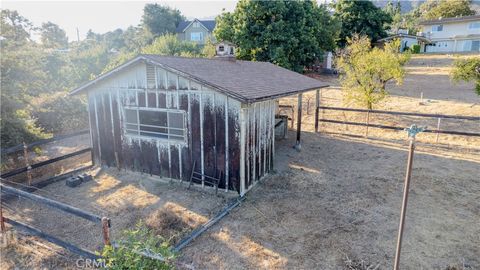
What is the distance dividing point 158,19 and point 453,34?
43.8 metres

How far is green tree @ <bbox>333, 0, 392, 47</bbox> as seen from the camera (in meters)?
34.8

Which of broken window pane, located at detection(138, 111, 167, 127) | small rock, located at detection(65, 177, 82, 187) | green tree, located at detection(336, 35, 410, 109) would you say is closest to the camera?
broken window pane, located at detection(138, 111, 167, 127)

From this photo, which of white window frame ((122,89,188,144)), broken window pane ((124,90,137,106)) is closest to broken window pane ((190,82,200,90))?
white window frame ((122,89,188,144))

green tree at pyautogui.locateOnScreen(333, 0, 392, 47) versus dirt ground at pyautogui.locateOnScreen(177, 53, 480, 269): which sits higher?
green tree at pyautogui.locateOnScreen(333, 0, 392, 47)

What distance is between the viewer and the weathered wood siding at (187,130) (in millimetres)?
8117

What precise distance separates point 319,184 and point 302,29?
61.3ft

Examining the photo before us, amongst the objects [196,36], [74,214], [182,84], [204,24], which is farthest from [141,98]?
[204,24]

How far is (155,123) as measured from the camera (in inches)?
362

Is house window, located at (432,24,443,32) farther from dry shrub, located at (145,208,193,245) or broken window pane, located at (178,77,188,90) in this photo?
dry shrub, located at (145,208,193,245)

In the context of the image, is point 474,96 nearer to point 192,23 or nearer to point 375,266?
point 375,266

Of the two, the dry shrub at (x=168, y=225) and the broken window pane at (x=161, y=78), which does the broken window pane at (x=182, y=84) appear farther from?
the dry shrub at (x=168, y=225)

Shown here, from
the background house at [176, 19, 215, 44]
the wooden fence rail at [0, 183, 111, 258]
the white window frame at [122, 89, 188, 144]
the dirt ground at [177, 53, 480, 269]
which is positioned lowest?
the dirt ground at [177, 53, 480, 269]

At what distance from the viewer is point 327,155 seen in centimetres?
1198

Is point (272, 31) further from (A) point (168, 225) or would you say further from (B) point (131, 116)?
(A) point (168, 225)
